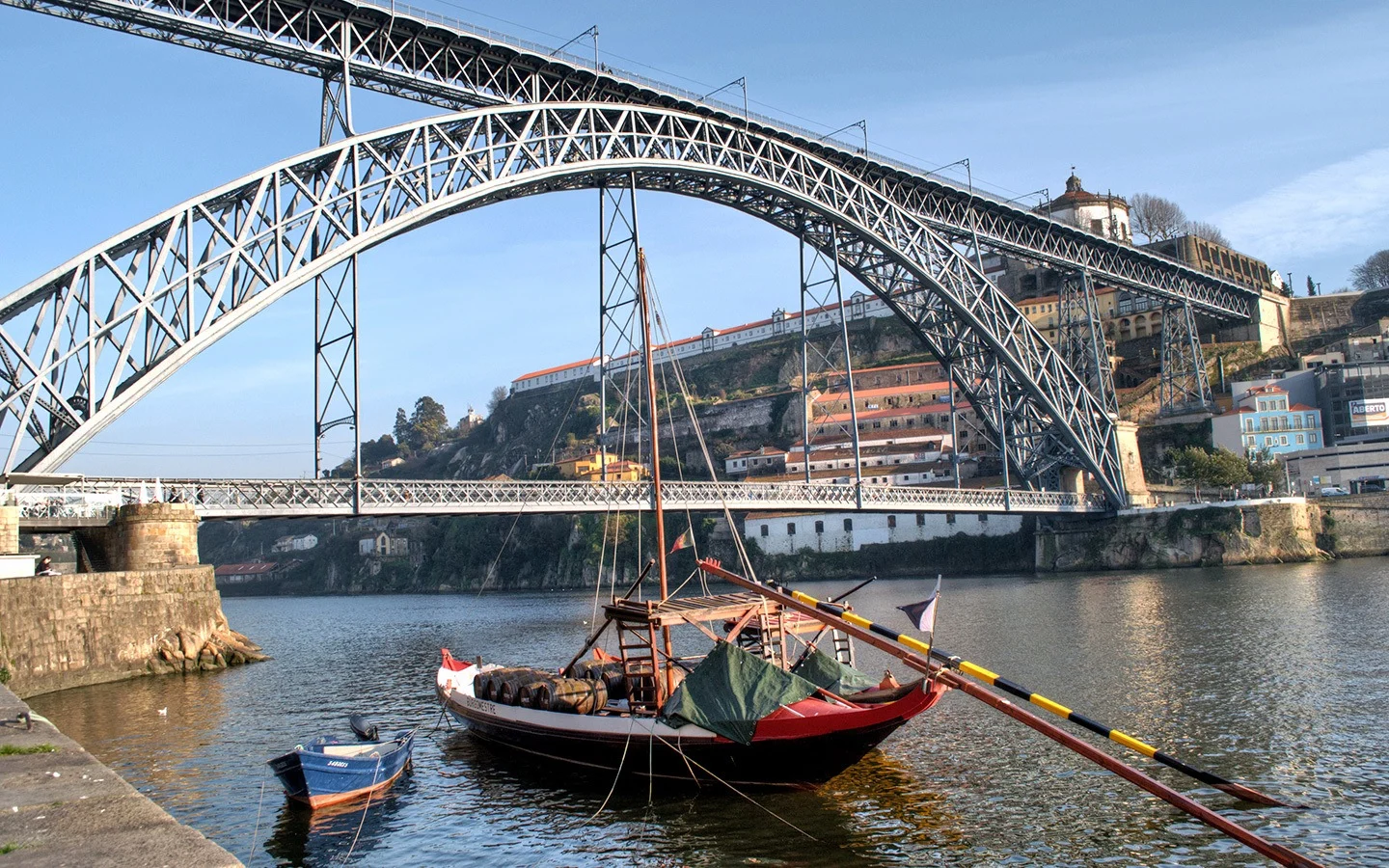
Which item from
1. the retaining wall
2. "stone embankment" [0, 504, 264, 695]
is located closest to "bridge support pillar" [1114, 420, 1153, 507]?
"stone embankment" [0, 504, 264, 695]

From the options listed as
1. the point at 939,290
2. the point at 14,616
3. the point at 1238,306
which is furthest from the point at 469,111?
the point at 1238,306

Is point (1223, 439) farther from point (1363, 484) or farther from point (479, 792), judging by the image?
point (479, 792)

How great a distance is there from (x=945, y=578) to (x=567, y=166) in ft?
151

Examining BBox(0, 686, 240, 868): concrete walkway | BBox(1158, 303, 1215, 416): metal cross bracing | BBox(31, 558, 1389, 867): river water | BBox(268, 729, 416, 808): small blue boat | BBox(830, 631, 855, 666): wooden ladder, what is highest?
BBox(1158, 303, 1215, 416): metal cross bracing

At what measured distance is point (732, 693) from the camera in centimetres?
1809

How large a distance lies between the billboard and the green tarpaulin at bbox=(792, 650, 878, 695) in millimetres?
78343

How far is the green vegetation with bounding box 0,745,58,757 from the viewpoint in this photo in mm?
12914

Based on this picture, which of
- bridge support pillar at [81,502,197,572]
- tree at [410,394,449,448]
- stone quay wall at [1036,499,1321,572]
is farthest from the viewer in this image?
tree at [410,394,449,448]

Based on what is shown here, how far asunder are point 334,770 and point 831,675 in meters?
8.68

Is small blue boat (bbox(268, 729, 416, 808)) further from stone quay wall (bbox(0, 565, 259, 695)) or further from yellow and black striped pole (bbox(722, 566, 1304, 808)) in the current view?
stone quay wall (bbox(0, 565, 259, 695))

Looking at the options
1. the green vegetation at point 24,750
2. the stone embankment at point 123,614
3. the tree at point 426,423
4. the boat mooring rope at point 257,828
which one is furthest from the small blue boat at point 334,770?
the tree at point 426,423

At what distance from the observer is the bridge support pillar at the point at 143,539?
31.4 m

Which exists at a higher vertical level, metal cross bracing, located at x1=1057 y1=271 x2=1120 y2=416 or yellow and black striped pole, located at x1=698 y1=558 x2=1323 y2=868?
metal cross bracing, located at x1=1057 y1=271 x2=1120 y2=416

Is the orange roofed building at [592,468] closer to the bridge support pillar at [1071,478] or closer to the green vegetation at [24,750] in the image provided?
the bridge support pillar at [1071,478]
